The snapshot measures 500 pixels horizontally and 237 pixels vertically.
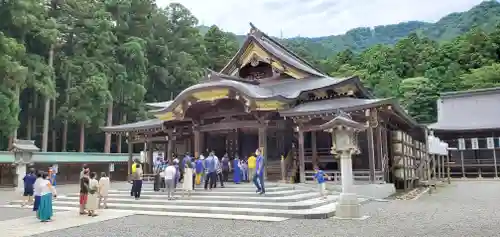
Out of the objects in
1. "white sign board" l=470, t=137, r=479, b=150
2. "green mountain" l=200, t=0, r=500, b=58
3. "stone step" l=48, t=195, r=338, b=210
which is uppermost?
"green mountain" l=200, t=0, r=500, b=58

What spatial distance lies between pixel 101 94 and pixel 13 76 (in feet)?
22.2

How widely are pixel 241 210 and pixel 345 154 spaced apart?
10.4ft

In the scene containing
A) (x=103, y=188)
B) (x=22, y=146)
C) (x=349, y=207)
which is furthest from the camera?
(x=22, y=146)

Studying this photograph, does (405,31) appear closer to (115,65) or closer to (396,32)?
(396,32)

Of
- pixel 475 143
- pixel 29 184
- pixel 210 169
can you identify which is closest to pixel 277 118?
pixel 210 169

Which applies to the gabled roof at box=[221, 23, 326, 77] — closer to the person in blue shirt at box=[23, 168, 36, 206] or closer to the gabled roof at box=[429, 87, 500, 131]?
the person in blue shirt at box=[23, 168, 36, 206]

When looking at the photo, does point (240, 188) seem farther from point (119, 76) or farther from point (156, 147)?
point (119, 76)

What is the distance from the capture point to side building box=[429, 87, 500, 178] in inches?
1169

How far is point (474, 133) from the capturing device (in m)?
30.5

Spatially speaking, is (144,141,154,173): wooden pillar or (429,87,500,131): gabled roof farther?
(429,87,500,131): gabled roof

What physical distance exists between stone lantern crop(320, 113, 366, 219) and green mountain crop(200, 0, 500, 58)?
49328mm

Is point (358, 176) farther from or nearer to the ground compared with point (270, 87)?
nearer to the ground

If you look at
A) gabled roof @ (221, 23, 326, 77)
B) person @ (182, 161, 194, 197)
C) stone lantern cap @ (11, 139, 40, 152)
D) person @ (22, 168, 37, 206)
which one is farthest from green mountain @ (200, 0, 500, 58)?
person @ (22, 168, 37, 206)

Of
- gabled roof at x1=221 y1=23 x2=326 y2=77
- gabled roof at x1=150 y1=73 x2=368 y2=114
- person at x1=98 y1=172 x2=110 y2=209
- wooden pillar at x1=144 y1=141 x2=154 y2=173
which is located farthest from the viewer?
wooden pillar at x1=144 y1=141 x2=154 y2=173
